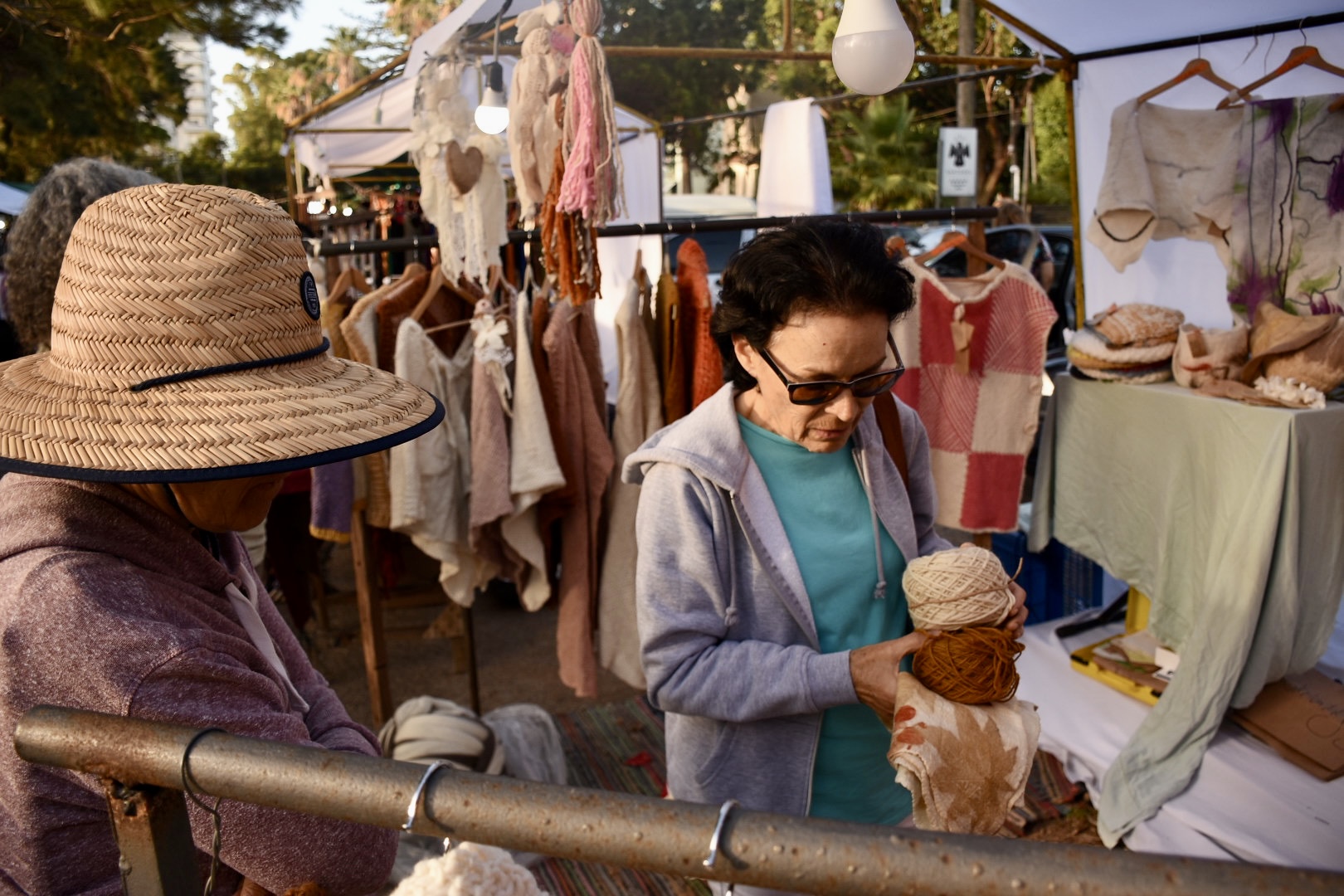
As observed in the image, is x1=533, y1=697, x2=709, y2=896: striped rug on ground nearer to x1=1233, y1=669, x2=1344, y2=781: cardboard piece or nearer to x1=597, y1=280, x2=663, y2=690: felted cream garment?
x1=597, y1=280, x2=663, y2=690: felted cream garment

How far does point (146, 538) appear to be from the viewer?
3.68 feet

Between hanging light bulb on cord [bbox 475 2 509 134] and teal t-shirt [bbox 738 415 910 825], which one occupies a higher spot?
hanging light bulb on cord [bbox 475 2 509 134]

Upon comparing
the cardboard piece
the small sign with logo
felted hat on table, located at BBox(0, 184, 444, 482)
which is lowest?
the cardboard piece

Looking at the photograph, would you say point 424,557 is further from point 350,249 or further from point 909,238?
point 909,238

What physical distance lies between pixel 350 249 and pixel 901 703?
2321 millimetres

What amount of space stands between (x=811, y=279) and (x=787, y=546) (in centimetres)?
48

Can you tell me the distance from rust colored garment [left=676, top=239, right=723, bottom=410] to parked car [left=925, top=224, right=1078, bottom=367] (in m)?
5.36

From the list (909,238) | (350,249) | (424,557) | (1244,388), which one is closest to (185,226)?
(350,249)

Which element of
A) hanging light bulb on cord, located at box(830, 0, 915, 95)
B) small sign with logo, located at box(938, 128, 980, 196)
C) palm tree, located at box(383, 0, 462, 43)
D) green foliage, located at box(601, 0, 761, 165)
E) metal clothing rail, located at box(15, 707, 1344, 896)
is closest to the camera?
metal clothing rail, located at box(15, 707, 1344, 896)

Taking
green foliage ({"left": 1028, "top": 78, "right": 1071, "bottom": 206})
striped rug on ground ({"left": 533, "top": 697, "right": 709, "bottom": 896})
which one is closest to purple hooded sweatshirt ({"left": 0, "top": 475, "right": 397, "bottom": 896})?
striped rug on ground ({"left": 533, "top": 697, "right": 709, "bottom": 896})

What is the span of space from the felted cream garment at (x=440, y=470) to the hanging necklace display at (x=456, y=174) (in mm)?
306

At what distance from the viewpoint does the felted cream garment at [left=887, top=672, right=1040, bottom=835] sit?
1.37 metres

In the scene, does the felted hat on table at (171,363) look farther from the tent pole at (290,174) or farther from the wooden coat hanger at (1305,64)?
the tent pole at (290,174)

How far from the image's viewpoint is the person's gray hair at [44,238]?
1978mm
